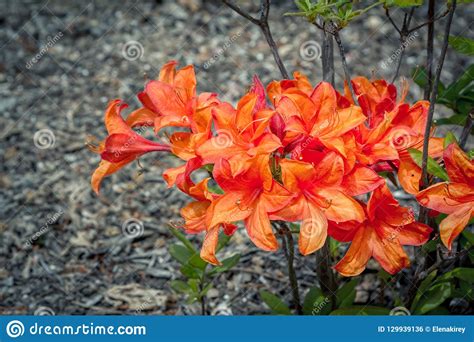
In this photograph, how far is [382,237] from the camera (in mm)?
2049

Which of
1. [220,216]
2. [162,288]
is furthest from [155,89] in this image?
[162,288]

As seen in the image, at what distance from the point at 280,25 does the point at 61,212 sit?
1.86 m

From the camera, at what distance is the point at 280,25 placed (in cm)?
473

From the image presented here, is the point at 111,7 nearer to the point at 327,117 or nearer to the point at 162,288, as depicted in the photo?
the point at 162,288

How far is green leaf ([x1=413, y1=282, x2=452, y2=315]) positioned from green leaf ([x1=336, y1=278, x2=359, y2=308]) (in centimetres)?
20

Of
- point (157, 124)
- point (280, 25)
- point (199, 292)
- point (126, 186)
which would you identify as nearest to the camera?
point (157, 124)

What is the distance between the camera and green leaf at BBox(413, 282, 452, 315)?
240cm
